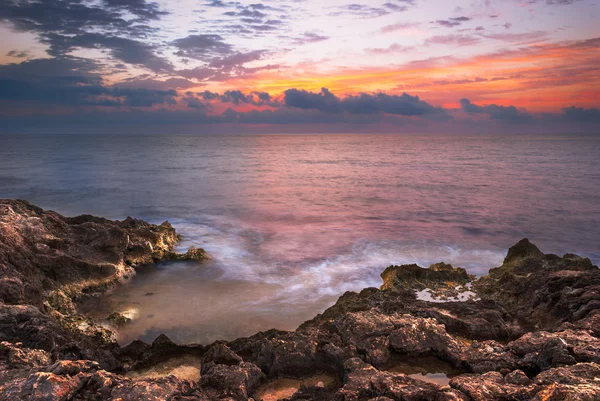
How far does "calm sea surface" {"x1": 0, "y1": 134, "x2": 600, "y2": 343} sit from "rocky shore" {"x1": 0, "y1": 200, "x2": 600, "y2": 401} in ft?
4.16

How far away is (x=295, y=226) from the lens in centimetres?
1819

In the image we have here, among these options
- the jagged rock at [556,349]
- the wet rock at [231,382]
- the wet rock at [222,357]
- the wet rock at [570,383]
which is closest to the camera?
the wet rock at [570,383]

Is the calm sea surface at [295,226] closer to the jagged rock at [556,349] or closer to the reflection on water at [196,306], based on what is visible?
the reflection on water at [196,306]

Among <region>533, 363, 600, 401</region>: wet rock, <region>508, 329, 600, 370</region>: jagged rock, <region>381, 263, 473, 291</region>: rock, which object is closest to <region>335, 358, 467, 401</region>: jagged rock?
<region>533, 363, 600, 401</region>: wet rock

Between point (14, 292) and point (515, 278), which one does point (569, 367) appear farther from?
point (14, 292)

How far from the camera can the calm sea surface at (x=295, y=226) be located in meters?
9.17

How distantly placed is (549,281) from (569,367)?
379 cm

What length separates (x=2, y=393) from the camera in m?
3.91

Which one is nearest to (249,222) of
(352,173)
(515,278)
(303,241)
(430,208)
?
(303,241)

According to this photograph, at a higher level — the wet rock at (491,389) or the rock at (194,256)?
the wet rock at (491,389)

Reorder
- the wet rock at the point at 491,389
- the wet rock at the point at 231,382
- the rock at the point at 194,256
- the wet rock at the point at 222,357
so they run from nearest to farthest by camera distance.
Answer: the wet rock at the point at 491,389, the wet rock at the point at 231,382, the wet rock at the point at 222,357, the rock at the point at 194,256

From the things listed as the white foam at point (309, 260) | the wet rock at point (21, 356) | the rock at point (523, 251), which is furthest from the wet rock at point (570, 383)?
the rock at point (523, 251)

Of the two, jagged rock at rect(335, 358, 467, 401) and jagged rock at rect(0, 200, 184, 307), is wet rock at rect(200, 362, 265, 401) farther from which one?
jagged rock at rect(0, 200, 184, 307)

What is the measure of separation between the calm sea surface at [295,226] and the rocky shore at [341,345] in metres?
1.27
